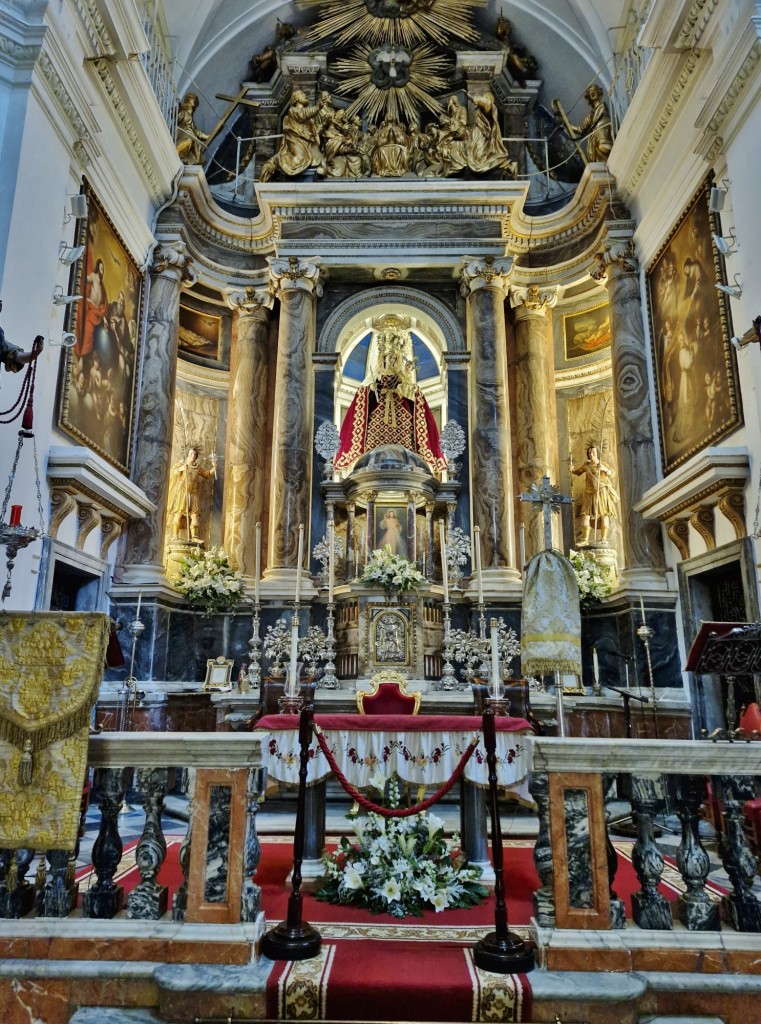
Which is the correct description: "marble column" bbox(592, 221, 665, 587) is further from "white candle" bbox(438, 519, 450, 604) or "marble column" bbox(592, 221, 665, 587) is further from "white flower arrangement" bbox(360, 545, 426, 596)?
"white flower arrangement" bbox(360, 545, 426, 596)

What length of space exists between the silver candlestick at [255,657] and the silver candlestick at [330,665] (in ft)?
2.68

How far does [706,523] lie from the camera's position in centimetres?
851

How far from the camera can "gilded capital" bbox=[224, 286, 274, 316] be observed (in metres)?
12.8

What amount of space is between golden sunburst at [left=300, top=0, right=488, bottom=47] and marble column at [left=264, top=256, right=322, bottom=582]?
498 cm

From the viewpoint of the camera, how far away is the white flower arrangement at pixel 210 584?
33.7ft

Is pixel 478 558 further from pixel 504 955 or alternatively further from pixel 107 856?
pixel 107 856

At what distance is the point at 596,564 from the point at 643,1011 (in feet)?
26.7

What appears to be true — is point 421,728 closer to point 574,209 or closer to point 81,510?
point 81,510

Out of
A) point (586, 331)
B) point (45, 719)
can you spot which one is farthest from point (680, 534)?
point (45, 719)

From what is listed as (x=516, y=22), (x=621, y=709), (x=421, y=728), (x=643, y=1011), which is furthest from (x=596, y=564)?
(x=516, y=22)

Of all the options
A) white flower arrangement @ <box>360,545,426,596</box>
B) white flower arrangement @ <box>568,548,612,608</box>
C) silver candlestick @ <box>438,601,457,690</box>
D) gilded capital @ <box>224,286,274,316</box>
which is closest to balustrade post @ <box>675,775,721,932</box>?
silver candlestick @ <box>438,601,457,690</box>

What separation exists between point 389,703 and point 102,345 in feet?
20.2

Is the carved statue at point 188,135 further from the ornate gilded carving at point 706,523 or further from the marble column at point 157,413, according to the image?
the ornate gilded carving at point 706,523

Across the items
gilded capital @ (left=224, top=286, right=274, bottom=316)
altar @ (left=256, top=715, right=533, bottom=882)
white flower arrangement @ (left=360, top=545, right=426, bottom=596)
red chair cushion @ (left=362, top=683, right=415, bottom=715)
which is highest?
gilded capital @ (left=224, top=286, right=274, bottom=316)
